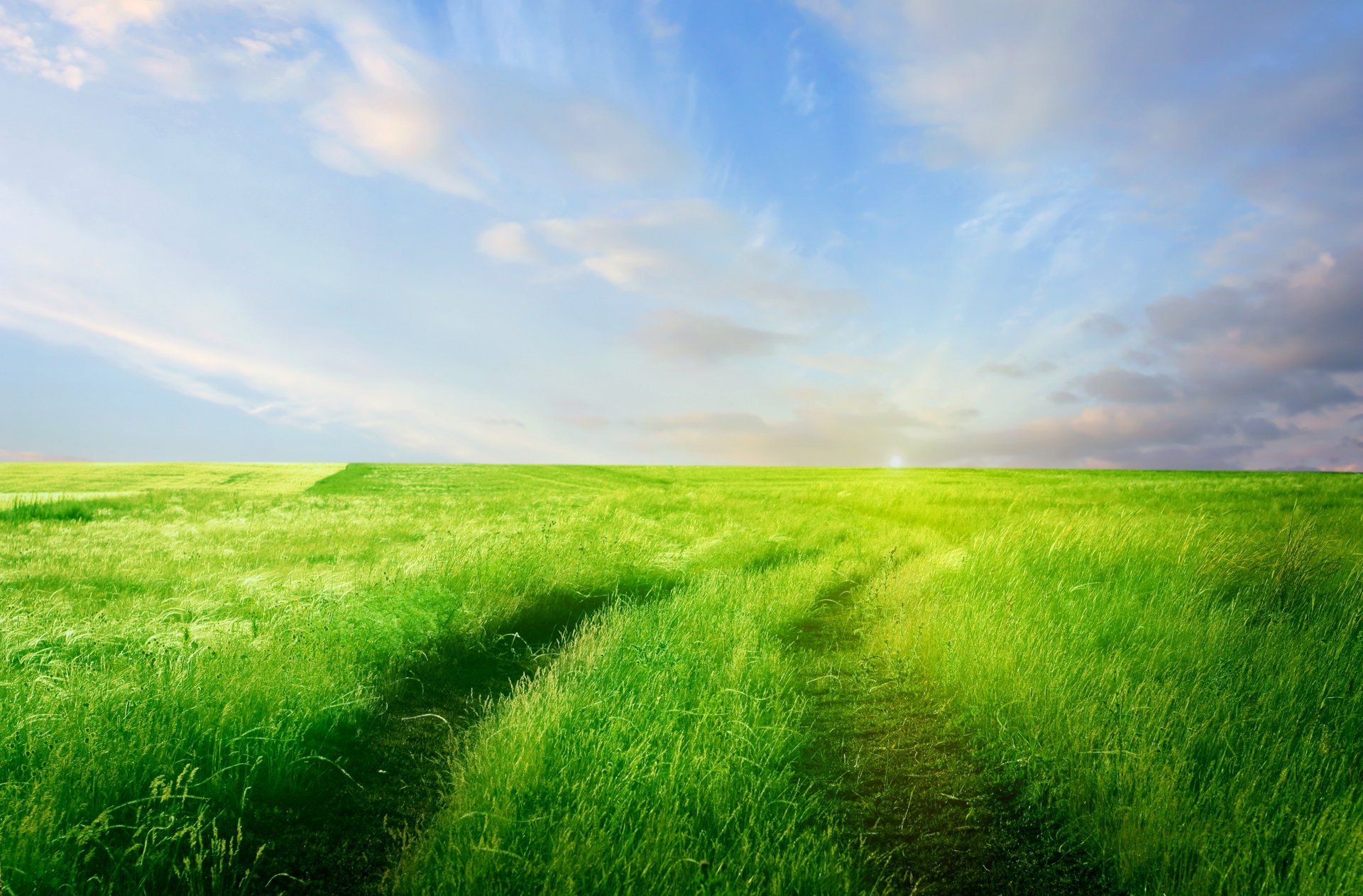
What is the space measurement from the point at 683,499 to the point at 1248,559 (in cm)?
1903

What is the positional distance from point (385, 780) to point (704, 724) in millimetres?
2379

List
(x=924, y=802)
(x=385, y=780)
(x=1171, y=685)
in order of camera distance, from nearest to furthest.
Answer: (x=924, y=802) < (x=385, y=780) < (x=1171, y=685)

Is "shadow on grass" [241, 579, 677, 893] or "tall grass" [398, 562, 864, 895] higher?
"tall grass" [398, 562, 864, 895]

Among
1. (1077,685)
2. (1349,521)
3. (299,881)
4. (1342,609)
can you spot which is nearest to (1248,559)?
(1342,609)

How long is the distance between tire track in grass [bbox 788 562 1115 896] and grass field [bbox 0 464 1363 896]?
3 centimetres

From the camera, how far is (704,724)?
4.99 meters

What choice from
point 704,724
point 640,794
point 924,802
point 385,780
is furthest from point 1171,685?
point 385,780

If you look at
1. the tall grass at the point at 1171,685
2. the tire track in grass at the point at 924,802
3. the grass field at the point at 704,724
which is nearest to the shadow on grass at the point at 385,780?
the grass field at the point at 704,724

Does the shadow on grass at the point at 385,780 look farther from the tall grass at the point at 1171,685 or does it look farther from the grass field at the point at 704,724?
the tall grass at the point at 1171,685

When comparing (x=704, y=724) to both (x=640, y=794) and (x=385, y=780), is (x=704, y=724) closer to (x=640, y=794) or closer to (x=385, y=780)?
(x=640, y=794)

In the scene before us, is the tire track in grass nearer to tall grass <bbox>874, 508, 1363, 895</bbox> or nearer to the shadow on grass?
tall grass <bbox>874, 508, 1363, 895</bbox>

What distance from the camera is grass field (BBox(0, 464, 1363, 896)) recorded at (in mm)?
3707

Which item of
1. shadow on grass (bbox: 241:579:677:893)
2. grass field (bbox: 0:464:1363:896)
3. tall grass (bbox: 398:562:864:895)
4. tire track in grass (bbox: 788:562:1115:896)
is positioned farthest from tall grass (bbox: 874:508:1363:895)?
shadow on grass (bbox: 241:579:677:893)

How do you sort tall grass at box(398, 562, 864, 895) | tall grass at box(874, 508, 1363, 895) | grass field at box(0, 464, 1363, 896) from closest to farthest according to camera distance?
tall grass at box(398, 562, 864, 895)
grass field at box(0, 464, 1363, 896)
tall grass at box(874, 508, 1363, 895)
